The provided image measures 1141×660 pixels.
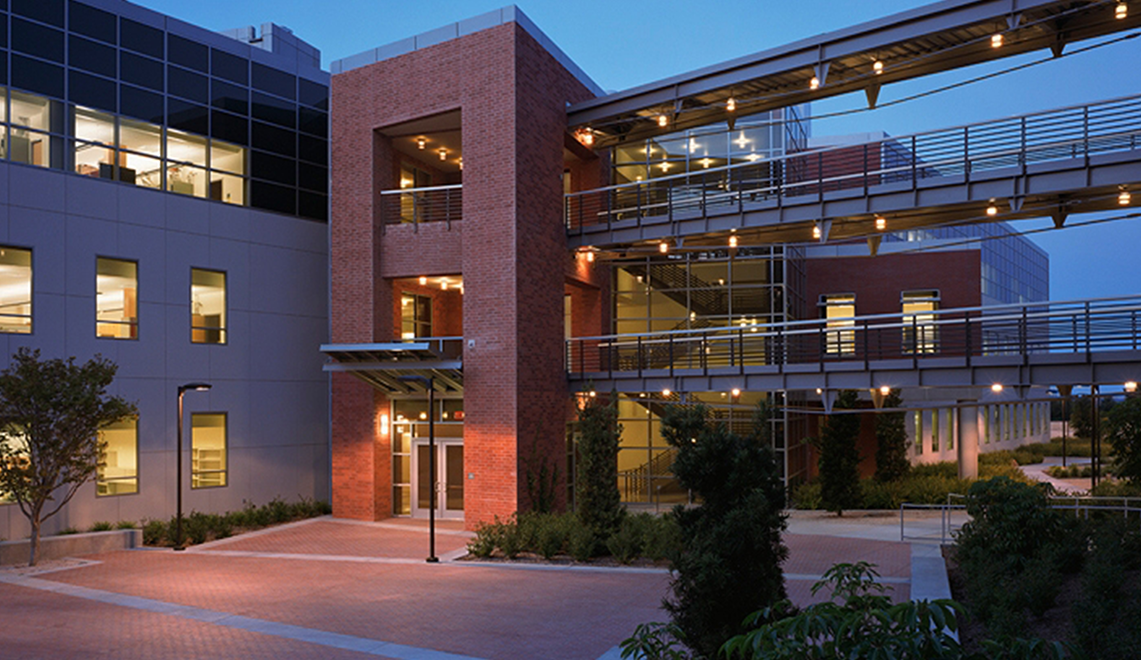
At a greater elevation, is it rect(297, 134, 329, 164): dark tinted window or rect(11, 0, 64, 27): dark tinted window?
rect(11, 0, 64, 27): dark tinted window

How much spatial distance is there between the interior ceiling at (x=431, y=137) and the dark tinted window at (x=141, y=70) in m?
5.98

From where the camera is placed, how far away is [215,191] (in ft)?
82.4

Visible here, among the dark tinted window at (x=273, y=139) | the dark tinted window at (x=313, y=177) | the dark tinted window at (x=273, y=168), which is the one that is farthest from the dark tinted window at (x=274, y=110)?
the dark tinted window at (x=313, y=177)

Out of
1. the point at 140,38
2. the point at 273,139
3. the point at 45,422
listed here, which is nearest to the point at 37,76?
the point at 140,38

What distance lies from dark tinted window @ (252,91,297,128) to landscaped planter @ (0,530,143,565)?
1238 cm

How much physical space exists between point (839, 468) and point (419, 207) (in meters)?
14.5

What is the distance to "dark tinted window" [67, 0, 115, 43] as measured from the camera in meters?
21.9

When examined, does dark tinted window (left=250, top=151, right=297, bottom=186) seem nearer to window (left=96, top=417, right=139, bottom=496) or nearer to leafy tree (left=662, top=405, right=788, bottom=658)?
window (left=96, top=417, right=139, bottom=496)

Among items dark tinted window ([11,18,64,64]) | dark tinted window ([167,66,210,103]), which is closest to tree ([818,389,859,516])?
dark tinted window ([167,66,210,103])

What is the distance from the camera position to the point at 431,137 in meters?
26.1

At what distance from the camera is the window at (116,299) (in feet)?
72.9

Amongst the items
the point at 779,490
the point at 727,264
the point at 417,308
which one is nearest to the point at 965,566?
the point at 779,490

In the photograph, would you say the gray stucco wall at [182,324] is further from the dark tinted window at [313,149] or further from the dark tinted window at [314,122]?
the dark tinted window at [314,122]

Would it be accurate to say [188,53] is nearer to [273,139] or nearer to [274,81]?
[274,81]
